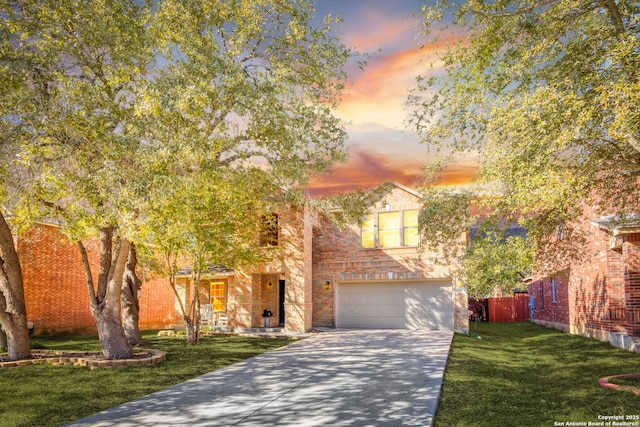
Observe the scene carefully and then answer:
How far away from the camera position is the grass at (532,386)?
7004 mm

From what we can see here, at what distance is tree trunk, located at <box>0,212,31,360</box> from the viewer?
12.0 m

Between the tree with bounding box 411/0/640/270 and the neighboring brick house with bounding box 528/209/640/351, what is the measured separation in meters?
3.16

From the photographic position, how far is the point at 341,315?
23.5 m

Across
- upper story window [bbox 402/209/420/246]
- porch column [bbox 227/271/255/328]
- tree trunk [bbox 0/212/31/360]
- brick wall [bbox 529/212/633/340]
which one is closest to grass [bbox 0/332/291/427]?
tree trunk [bbox 0/212/31/360]

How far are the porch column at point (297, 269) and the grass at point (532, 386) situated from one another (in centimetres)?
791

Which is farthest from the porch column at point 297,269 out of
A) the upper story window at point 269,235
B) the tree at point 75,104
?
the tree at point 75,104

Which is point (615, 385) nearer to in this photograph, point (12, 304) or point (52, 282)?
point (12, 304)

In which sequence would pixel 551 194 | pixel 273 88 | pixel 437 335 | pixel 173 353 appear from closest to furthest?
pixel 551 194
pixel 273 88
pixel 173 353
pixel 437 335

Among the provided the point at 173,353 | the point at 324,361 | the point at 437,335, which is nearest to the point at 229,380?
the point at 324,361

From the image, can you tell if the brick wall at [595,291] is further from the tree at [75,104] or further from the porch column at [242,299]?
the porch column at [242,299]

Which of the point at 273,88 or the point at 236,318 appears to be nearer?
the point at 273,88

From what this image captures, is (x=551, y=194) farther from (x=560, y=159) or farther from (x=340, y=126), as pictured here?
(x=340, y=126)

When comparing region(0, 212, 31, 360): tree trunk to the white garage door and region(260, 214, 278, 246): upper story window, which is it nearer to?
region(260, 214, 278, 246): upper story window

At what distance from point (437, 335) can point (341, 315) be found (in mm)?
5958
